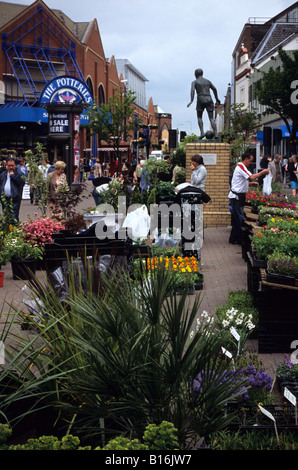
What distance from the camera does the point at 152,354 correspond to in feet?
11.7

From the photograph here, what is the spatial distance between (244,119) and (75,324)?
3630 cm

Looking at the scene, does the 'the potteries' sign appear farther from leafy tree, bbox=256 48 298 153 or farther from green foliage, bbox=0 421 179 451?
leafy tree, bbox=256 48 298 153

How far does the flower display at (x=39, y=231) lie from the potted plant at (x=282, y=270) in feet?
16.1

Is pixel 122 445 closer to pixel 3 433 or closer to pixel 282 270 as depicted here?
pixel 3 433

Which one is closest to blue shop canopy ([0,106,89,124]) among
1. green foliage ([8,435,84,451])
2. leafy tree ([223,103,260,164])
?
leafy tree ([223,103,260,164])

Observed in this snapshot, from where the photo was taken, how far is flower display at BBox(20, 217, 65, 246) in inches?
426

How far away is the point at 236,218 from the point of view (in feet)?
46.3

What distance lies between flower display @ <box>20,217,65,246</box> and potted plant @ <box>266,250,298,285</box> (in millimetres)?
4920

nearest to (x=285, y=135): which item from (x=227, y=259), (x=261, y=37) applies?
(x=261, y=37)

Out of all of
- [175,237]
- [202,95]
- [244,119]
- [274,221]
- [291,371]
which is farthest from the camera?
[244,119]

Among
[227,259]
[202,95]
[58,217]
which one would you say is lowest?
[227,259]

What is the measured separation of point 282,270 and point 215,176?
39.9 feet

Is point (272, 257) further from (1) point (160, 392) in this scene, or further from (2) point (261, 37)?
(2) point (261, 37)

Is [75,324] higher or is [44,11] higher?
[44,11]
